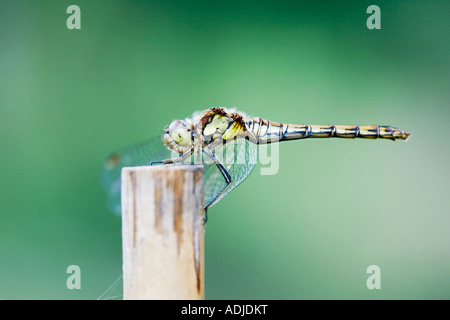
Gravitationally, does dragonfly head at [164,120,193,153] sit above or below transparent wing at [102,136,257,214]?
above

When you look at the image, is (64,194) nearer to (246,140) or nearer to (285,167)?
(285,167)

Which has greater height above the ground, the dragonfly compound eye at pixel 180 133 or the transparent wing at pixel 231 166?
the dragonfly compound eye at pixel 180 133

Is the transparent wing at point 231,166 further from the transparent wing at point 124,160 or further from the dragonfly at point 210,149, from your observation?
the transparent wing at point 124,160

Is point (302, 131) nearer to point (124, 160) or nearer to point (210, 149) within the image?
point (210, 149)

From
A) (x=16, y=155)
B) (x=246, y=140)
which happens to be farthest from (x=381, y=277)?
(x=16, y=155)

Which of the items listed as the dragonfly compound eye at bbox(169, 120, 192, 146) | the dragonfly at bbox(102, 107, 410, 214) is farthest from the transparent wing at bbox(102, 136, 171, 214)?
the dragonfly compound eye at bbox(169, 120, 192, 146)

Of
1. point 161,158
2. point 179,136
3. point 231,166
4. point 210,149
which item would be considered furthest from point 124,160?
point 231,166

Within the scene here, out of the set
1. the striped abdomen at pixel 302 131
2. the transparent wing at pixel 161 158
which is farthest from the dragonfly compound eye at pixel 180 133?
the striped abdomen at pixel 302 131

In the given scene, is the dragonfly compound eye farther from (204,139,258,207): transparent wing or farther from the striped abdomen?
the striped abdomen
